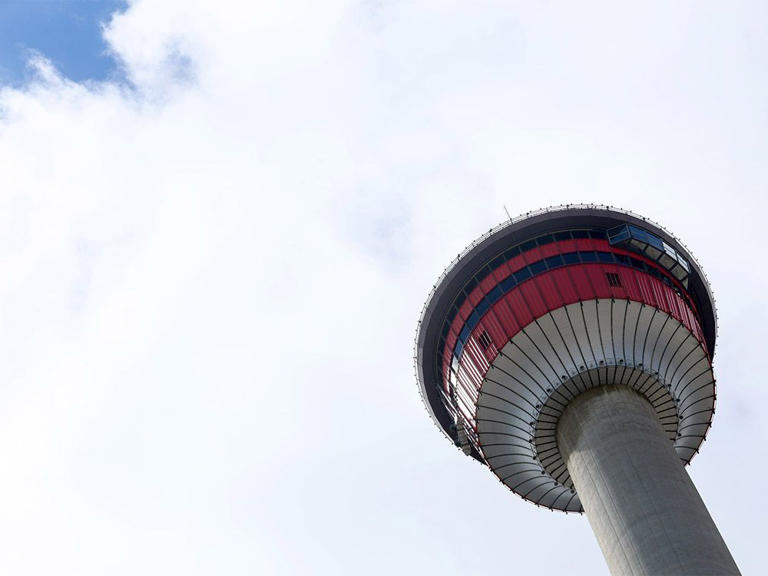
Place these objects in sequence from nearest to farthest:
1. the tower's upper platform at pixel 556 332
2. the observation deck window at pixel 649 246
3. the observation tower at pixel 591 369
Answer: the observation tower at pixel 591 369, the tower's upper platform at pixel 556 332, the observation deck window at pixel 649 246

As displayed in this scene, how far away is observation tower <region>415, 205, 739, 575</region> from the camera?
44.7m

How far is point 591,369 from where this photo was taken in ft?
160

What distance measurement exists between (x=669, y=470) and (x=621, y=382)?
20.9 ft

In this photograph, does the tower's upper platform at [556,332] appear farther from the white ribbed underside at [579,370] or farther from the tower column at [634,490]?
the tower column at [634,490]

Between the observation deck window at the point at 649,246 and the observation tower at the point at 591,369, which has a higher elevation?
the observation deck window at the point at 649,246

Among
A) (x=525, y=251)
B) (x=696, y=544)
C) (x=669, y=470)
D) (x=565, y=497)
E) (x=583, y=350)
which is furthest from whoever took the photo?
(x=565, y=497)

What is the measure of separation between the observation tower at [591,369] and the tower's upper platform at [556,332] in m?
0.09

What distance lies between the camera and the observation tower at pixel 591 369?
44.7m

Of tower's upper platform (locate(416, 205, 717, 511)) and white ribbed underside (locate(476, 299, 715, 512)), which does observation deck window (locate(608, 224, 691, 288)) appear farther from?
white ribbed underside (locate(476, 299, 715, 512))

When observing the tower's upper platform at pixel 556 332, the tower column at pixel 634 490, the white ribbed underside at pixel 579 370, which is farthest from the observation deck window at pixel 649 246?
the tower column at pixel 634 490

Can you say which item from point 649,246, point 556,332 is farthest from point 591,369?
point 649,246

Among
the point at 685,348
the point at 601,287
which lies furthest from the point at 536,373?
the point at 685,348

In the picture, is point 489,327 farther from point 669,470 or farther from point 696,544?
point 696,544

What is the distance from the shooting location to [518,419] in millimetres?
51031
